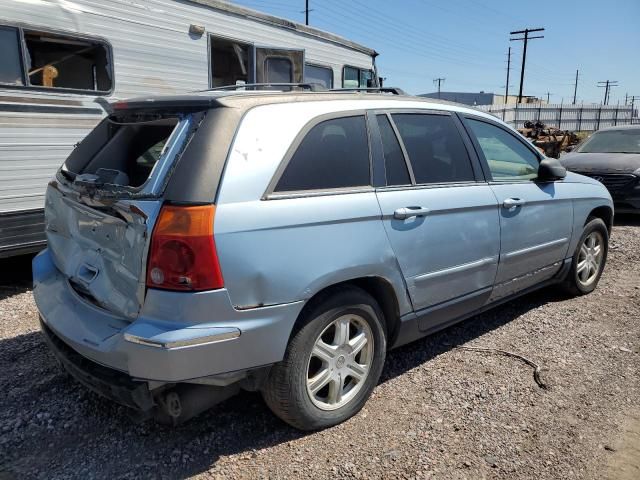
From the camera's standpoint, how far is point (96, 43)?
16.8ft

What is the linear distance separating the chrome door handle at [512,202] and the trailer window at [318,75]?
4.36 m

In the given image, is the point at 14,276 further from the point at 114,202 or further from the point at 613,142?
the point at 613,142

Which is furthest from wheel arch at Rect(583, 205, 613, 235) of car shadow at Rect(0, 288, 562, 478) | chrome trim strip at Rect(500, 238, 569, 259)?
car shadow at Rect(0, 288, 562, 478)

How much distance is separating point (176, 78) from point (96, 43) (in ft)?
3.07

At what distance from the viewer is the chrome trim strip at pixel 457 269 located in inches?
124

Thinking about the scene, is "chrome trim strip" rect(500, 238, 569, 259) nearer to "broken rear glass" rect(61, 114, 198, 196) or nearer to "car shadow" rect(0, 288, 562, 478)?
"car shadow" rect(0, 288, 562, 478)

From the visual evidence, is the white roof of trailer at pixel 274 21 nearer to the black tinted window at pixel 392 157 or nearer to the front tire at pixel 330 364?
the black tinted window at pixel 392 157

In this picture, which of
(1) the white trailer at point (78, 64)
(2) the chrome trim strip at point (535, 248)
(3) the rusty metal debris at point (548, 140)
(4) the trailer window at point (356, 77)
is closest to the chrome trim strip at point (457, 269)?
(2) the chrome trim strip at point (535, 248)

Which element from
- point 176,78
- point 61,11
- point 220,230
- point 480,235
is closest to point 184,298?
point 220,230

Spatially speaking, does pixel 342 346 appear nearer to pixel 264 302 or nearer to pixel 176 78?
pixel 264 302

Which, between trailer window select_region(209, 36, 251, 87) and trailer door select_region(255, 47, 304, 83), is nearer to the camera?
trailer window select_region(209, 36, 251, 87)

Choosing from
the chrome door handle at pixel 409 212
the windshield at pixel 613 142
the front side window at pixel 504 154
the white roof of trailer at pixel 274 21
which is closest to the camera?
the chrome door handle at pixel 409 212

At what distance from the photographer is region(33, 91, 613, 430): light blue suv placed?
2.27 m

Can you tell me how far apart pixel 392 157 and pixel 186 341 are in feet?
5.18
